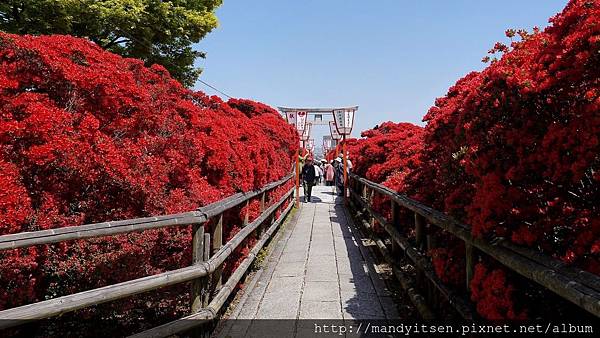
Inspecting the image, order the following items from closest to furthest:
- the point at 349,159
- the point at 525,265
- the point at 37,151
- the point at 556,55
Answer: the point at 525,265 < the point at 556,55 < the point at 37,151 < the point at 349,159

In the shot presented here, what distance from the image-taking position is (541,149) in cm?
190

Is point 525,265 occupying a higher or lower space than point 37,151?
lower

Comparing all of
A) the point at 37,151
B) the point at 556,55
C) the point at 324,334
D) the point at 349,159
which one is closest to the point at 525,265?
the point at 556,55

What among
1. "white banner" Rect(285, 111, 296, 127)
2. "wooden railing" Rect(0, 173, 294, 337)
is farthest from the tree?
"wooden railing" Rect(0, 173, 294, 337)

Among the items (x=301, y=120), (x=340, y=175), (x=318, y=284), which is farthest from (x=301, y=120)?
(x=318, y=284)

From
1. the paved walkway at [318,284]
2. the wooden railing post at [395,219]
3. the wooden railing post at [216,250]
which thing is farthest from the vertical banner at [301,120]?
the wooden railing post at [216,250]

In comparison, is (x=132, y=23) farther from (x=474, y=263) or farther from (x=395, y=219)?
(x=474, y=263)

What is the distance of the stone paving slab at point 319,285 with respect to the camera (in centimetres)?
360

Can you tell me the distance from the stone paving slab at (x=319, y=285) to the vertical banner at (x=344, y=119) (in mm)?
5818

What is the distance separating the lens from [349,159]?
45.6ft

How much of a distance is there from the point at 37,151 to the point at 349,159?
39.1ft

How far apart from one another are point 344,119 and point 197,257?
10.3 m

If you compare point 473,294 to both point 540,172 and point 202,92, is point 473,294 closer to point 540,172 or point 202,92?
point 540,172

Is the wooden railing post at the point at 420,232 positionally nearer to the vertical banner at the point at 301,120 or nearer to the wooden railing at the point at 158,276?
the wooden railing at the point at 158,276
